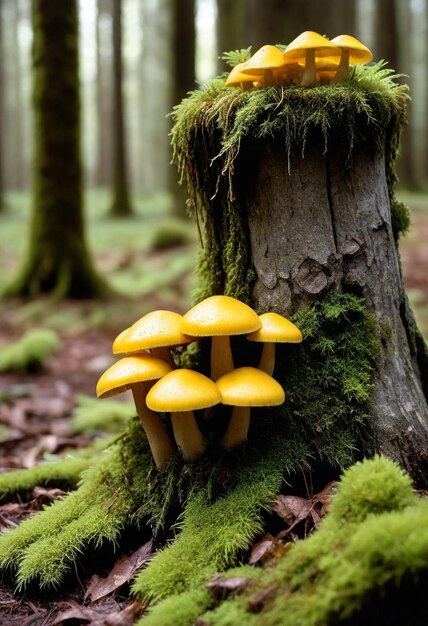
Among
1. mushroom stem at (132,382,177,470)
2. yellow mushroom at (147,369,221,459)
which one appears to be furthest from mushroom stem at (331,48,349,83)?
mushroom stem at (132,382,177,470)

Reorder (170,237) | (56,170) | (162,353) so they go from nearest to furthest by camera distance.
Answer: (162,353), (56,170), (170,237)

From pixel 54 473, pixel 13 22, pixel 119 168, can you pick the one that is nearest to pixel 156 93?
pixel 13 22

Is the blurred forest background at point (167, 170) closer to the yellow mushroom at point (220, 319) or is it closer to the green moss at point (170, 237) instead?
the green moss at point (170, 237)

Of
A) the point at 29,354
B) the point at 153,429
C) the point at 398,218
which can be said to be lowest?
the point at 29,354

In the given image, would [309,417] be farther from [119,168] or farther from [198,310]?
[119,168]

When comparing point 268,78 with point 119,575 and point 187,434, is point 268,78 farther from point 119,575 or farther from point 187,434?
point 119,575

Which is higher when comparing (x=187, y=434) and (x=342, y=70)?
(x=342, y=70)

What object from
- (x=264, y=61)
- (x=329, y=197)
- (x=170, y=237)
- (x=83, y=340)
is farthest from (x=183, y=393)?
(x=170, y=237)
